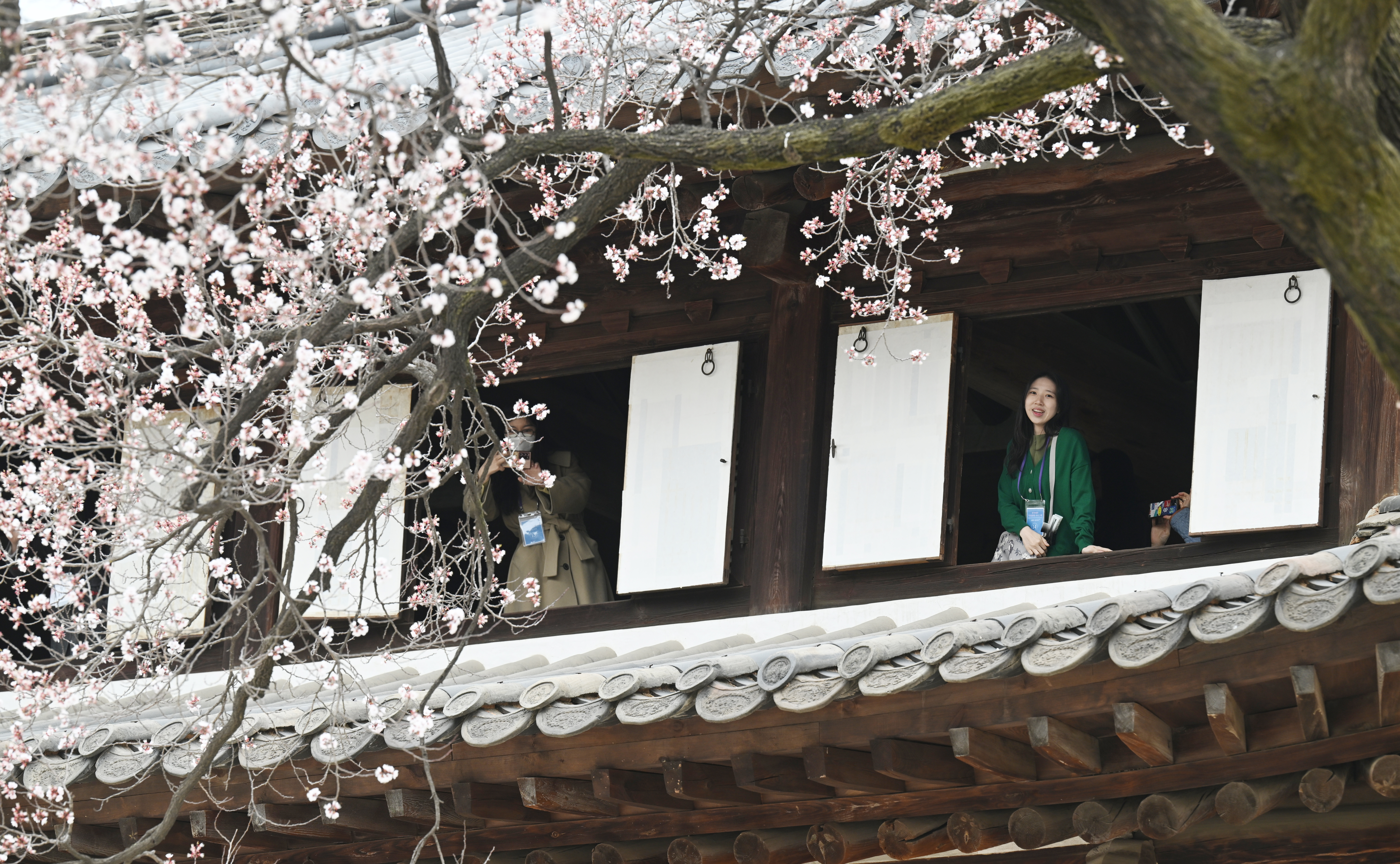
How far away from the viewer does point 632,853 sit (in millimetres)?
6203

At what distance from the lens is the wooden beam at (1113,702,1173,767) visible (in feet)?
16.2

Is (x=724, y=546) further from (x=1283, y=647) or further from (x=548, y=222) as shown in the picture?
(x=1283, y=647)

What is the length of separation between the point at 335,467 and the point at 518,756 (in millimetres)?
2804

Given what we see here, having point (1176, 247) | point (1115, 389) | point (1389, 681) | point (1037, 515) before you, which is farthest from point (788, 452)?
point (1115, 389)

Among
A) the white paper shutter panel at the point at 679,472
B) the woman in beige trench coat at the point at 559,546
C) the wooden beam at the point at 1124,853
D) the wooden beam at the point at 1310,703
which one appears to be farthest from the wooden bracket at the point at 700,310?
the wooden beam at the point at 1310,703

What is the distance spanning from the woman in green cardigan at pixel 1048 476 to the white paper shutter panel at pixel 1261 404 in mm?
707

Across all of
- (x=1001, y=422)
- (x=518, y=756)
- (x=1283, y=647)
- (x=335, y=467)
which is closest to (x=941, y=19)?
(x=1283, y=647)

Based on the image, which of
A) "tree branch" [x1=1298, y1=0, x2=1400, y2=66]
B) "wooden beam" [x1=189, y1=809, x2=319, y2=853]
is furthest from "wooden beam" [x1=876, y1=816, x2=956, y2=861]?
"tree branch" [x1=1298, y1=0, x2=1400, y2=66]

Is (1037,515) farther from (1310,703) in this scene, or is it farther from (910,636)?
(1310,703)

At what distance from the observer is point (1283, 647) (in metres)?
4.72

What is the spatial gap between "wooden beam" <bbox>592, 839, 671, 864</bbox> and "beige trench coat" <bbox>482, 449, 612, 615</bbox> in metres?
2.32

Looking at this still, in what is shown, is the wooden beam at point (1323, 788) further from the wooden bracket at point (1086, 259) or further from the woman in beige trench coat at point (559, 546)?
the woman in beige trench coat at point (559, 546)

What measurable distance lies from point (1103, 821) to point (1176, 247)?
251 centimetres

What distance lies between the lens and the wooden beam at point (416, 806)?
605 centimetres
